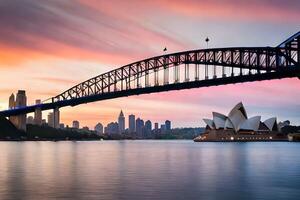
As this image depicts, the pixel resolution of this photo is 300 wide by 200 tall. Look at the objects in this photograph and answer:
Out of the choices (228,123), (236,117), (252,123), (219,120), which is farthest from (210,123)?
(252,123)

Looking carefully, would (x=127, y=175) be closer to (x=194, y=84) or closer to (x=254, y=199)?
(x=254, y=199)

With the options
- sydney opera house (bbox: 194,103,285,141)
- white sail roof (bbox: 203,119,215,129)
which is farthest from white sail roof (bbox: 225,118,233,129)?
white sail roof (bbox: 203,119,215,129)

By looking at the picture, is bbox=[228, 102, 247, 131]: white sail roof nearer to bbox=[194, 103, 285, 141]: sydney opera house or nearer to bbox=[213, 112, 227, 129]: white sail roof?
bbox=[194, 103, 285, 141]: sydney opera house

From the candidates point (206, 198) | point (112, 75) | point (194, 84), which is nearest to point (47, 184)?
point (206, 198)

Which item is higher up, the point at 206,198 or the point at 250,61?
the point at 250,61

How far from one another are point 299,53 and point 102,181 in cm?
5955

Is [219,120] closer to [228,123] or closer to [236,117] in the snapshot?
[228,123]

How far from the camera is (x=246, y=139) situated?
198250mm

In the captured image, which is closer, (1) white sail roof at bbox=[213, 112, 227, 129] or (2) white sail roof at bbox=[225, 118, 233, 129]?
(2) white sail roof at bbox=[225, 118, 233, 129]

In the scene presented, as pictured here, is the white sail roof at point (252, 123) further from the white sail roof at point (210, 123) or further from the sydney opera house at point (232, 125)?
the white sail roof at point (210, 123)

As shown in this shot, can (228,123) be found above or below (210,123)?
below

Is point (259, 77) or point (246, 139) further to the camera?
point (246, 139)

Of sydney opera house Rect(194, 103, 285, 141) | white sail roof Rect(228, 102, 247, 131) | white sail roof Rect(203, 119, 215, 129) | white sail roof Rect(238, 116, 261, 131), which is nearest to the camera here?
white sail roof Rect(228, 102, 247, 131)

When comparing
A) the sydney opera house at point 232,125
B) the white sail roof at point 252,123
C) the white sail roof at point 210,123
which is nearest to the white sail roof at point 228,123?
the sydney opera house at point 232,125
